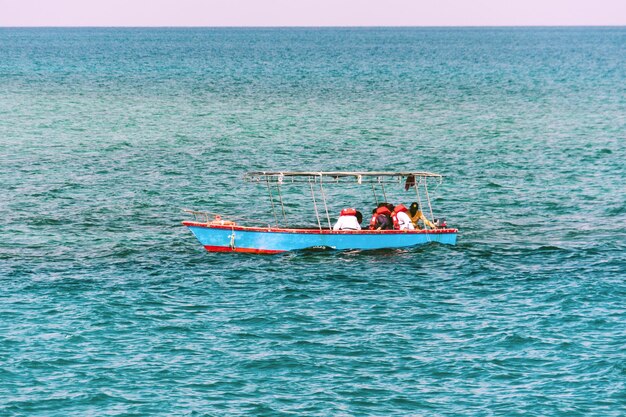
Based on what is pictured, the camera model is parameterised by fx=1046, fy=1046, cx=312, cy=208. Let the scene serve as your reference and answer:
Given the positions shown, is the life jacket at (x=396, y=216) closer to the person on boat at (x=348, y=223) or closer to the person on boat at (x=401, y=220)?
the person on boat at (x=401, y=220)

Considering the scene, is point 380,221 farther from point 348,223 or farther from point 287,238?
point 287,238

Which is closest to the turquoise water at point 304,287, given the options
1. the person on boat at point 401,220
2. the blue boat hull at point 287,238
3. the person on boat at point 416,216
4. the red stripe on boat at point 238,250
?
the blue boat hull at point 287,238

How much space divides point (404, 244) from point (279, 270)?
6120 millimetres

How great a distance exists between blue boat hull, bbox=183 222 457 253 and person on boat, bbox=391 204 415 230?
69cm

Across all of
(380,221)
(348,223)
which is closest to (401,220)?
(380,221)

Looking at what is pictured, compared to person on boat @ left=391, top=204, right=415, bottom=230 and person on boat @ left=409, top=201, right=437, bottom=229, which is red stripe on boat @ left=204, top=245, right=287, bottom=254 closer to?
person on boat @ left=391, top=204, right=415, bottom=230

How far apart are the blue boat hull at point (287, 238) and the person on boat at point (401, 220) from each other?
69cm

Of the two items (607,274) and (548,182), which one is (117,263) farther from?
(548,182)

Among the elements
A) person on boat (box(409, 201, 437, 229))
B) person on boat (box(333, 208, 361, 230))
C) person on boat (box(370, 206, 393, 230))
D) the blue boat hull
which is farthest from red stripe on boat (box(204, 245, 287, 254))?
person on boat (box(409, 201, 437, 229))

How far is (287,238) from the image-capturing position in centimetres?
4425

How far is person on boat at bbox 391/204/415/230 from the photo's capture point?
149 ft

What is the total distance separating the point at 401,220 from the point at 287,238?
5111 mm

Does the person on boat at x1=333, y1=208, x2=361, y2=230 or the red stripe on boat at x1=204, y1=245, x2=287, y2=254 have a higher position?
the person on boat at x1=333, y1=208, x2=361, y2=230

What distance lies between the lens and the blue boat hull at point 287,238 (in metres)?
44.1
